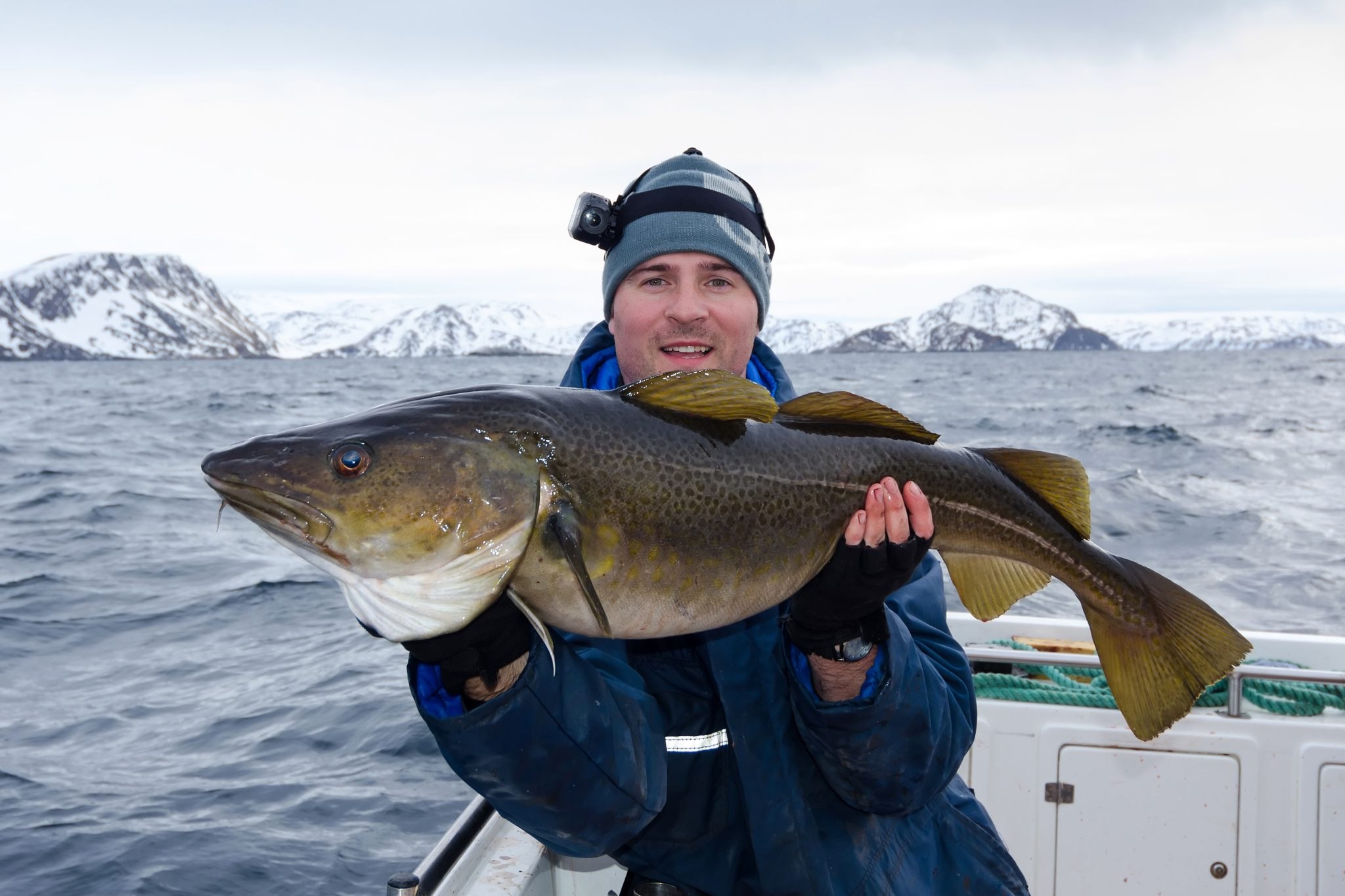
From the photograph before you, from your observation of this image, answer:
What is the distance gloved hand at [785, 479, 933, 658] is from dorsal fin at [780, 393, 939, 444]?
0.21 meters

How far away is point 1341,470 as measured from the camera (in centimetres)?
2208

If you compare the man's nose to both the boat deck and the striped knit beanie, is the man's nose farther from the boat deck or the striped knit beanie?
the boat deck

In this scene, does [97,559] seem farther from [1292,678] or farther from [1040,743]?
[1292,678]

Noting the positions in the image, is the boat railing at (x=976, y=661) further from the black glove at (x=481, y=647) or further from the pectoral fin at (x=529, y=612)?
the pectoral fin at (x=529, y=612)

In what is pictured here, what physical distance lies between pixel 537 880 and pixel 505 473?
2.17 meters

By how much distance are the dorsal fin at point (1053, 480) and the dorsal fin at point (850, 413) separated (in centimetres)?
37

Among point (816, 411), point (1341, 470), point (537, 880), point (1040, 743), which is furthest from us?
point (1341, 470)

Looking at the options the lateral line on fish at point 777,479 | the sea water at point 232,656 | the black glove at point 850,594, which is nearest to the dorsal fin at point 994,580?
the black glove at point 850,594

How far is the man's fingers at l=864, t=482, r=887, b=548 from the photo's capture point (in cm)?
281

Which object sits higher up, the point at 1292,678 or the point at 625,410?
the point at 625,410

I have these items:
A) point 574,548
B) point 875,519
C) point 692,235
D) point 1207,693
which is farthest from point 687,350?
point 1207,693

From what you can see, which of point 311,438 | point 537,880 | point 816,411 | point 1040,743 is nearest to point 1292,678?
point 1040,743

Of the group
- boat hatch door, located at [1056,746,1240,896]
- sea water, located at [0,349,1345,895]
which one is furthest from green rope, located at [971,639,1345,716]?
sea water, located at [0,349,1345,895]

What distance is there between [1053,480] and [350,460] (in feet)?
7.30
